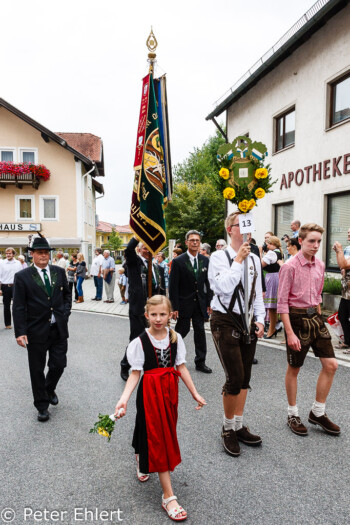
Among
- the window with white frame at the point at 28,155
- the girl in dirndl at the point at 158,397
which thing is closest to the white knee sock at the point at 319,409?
the girl in dirndl at the point at 158,397

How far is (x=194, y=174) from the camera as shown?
39.3 metres

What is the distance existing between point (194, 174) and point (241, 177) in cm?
3701

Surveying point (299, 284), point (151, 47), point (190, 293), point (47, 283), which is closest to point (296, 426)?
point (299, 284)

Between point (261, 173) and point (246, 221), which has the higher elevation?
point (261, 173)

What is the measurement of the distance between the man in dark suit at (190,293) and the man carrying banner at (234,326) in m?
2.23

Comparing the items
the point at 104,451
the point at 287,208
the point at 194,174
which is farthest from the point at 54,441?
the point at 194,174

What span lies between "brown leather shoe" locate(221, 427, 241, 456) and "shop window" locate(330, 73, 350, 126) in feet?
31.4

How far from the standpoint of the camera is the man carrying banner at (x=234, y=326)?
3111 mm

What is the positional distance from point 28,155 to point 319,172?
21113mm

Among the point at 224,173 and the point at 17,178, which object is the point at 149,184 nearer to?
the point at 224,173

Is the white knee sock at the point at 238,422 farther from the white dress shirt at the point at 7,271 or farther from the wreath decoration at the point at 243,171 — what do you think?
the white dress shirt at the point at 7,271

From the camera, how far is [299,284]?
354 cm

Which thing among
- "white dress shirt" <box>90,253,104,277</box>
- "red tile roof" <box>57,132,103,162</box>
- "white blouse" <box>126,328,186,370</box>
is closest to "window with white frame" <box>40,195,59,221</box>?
"red tile roof" <box>57,132,103,162</box>

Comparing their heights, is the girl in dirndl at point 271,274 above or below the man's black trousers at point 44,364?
above
